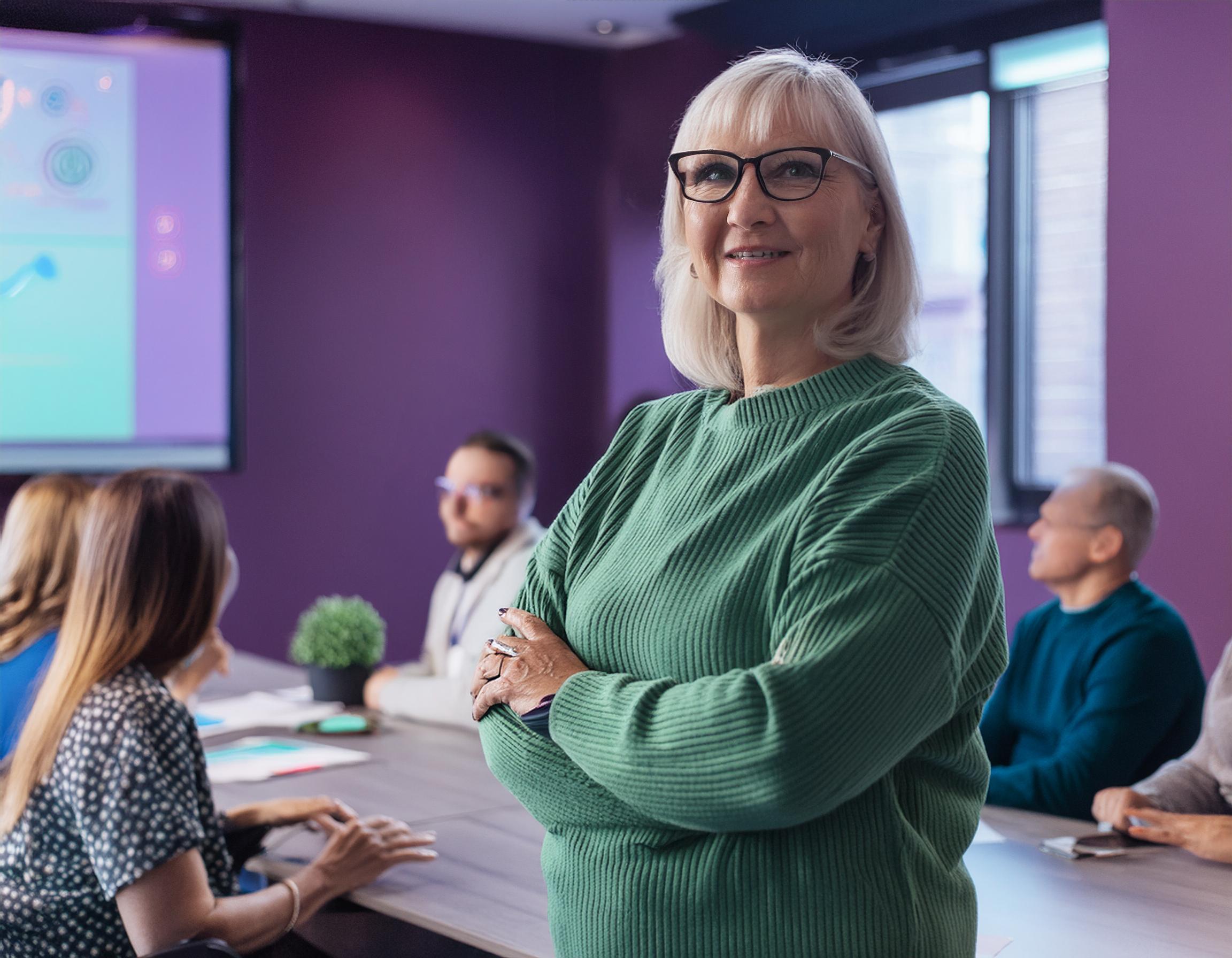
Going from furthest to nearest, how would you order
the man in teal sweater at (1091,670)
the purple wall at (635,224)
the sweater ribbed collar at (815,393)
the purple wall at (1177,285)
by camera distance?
the purple wall at (635,224) → the purple wall at (1177,285) → the man in teal sweater at (1091,670) → the sweater ribbed collar at (815,393)

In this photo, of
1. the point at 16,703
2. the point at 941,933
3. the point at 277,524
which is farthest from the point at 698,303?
the point at 277,524

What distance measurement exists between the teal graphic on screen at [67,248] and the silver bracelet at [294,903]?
11.7 ft

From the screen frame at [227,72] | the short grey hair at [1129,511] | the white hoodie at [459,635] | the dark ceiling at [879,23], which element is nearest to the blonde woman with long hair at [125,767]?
the white hoodie at [459,635]

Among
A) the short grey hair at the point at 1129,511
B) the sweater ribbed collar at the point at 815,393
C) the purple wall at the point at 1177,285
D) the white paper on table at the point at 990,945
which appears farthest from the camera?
the purple wall at the point at 1177,285

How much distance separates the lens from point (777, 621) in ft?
3.95

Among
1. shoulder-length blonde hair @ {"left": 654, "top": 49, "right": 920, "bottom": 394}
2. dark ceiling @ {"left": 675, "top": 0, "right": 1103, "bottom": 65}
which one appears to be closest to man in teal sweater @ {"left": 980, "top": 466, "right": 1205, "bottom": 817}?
shoulder-length blonde hair @ {"left": 654, "top": 49, "right": 920, "bottom": 394}

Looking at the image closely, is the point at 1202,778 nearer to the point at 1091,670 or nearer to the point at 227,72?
the point at 1091,670

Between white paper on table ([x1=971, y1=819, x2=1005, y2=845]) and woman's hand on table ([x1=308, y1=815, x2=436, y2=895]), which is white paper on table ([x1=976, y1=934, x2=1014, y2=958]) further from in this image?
woman's hand on table ([x1=308, y1=815, x2=436, y2=895])

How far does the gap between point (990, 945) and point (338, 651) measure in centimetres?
207

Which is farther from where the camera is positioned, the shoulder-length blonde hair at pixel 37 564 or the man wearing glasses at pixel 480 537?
the man wearing glasses at pixel 480 537

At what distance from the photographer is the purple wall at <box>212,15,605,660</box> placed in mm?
5559

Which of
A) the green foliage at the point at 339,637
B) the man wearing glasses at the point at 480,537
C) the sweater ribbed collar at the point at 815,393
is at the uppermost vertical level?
the sweater ribbed collar at the point at 815,393

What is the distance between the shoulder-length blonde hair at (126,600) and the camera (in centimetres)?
185

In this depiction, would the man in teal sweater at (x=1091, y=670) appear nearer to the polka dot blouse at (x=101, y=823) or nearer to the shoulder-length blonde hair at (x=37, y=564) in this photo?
the polka dot blouse at (x=101, y=823)
